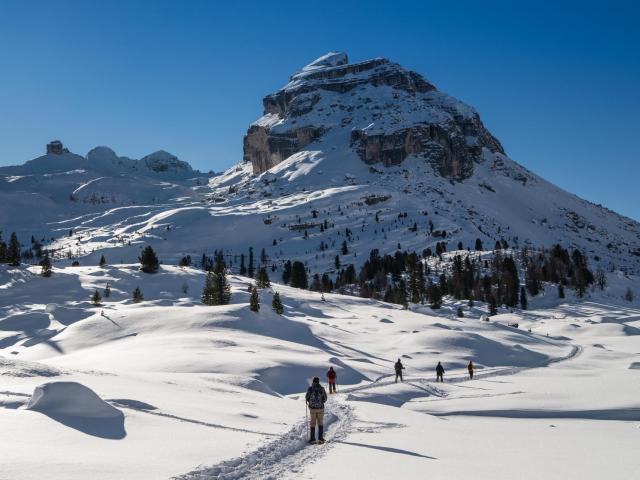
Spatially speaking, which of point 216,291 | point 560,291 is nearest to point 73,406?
point 216,291

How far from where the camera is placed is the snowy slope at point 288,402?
1216 centimetres

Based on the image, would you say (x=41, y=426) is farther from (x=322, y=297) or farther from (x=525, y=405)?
(x=322, y=297)

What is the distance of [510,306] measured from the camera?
135625mm

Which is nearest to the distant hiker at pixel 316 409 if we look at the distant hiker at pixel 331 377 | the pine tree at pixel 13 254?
the distant hiker at pixel 331 377

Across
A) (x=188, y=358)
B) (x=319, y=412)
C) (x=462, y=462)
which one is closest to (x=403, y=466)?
(x=462, y=462)

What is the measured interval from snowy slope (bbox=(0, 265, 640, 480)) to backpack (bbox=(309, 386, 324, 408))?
112cm

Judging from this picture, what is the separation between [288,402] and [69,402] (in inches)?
460

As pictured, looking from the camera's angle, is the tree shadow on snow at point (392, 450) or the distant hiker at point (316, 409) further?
the distant hiker at point (316, 409)

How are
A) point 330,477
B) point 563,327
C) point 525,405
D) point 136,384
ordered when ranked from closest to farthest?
1. point 330,477
2. point 136,384
3. point 525,405
4. point 563,327

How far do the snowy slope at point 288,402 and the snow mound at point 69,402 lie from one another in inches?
3.0

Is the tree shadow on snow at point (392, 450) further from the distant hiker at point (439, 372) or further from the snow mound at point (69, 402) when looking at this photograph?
the distant hiker at point (439, 372)

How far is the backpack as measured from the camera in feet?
52.6

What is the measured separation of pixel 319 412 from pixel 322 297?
83.8m

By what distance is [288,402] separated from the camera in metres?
24.5
